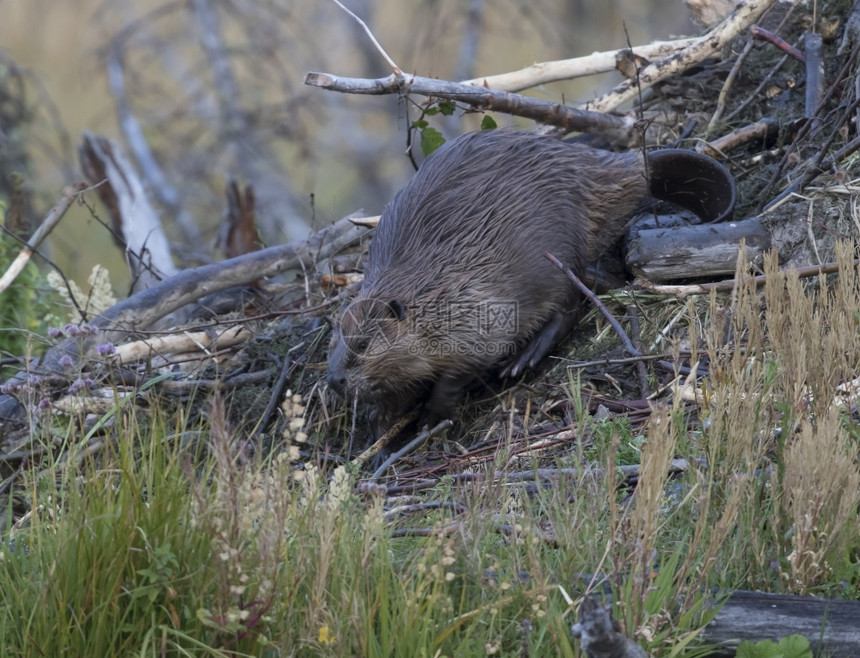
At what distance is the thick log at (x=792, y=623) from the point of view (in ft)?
6.97

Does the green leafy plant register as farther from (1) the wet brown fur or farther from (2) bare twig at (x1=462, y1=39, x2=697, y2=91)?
(2) bare twig at (x1=462, y1=39, x2=697, y2=91)

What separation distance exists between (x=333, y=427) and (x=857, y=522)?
2261mm

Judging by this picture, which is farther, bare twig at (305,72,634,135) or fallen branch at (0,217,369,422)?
fallen branch at (0,217,369,422)

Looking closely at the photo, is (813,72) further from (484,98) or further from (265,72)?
(265,72)

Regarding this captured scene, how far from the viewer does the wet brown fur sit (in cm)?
395

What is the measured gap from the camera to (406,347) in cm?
397

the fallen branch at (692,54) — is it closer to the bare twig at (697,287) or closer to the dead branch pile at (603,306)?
the dead branch pile at (603,306)

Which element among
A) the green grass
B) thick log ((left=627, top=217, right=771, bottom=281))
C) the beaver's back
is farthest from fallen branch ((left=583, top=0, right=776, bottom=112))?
the green grass

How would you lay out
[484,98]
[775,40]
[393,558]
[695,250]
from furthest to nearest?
[775,40] → [484,98] → [695,250] → [393,558]

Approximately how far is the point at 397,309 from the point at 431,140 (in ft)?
3.72

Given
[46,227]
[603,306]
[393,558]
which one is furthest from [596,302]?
[46,227]

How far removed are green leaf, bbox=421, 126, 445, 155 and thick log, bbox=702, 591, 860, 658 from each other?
115 inches

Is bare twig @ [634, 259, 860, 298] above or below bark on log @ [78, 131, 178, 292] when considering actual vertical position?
below

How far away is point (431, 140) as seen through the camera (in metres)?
4.69
